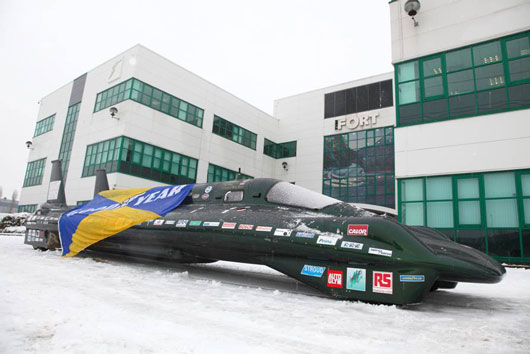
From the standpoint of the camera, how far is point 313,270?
4.18 metres

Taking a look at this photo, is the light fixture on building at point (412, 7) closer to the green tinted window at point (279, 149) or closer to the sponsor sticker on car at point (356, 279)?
the sponsor sticker on car at point (356, 279)

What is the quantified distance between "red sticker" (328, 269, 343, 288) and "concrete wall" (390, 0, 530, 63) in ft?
38.5

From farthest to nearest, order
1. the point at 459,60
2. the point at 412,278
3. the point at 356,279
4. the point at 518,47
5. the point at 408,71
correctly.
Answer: the point at 408,71 < the point at 459,60 < the point at 518,47 < the point at 356,279 < the point at 412,278

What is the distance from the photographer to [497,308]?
3.89 metres

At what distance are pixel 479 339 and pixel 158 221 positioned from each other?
5260 mm

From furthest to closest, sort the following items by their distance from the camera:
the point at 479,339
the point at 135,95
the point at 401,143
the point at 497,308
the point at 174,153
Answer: the point at 174,153, the point at 135,95, the point at 401,143, the point at 497,308, the point at 479,339

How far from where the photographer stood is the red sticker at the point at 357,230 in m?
4.03

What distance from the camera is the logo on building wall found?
24.2 meters

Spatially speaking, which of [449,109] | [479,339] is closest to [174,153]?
[449,109]

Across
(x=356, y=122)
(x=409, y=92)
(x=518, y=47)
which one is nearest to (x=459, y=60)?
(x=518, y=47)

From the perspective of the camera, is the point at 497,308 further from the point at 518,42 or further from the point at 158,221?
the point at 518,42

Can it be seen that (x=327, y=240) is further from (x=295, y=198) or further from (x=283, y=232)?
(x=295, y=198)

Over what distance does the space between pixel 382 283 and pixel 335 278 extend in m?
0.56

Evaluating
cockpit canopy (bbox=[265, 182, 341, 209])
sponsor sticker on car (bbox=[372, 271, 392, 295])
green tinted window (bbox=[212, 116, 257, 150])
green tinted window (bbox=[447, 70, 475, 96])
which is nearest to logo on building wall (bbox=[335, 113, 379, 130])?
green tinted window (bbox=[212, 116, 257, 150])
